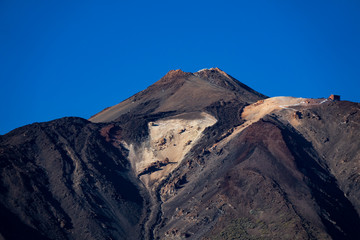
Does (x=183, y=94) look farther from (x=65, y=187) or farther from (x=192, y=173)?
(x=65, y=187)

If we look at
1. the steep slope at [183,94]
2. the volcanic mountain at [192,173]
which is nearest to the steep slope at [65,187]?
the volcanic mountain at [192,173]

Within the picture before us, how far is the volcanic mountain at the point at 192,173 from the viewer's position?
70.4 metres

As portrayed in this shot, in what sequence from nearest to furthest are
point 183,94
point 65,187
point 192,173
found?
point 65,187, point 192,173, point 183,94

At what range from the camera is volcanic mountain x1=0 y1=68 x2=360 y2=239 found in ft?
231

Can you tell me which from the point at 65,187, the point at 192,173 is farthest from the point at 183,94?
the point at 65,187

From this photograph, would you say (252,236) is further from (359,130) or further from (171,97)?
(171,97)

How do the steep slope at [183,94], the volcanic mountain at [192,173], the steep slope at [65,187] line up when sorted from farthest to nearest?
the steep slope at [183,94]
the steep slope at [65,187]
the volcanic mountain at [192,173]

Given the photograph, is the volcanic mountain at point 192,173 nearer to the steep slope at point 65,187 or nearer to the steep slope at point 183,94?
the steep slope at point 65,187

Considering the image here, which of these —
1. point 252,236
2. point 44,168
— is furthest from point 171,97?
point 252,236

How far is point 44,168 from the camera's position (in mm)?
86875

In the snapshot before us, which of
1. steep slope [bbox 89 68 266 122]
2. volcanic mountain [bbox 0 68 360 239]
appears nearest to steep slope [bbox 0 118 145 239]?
volcanic mountain [bbox 0 68 360 239]

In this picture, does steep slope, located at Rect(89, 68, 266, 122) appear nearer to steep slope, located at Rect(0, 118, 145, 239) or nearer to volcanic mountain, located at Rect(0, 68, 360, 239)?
volcanic mountain, located at Rect(0, 68, 360, 239)

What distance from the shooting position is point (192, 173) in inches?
3401

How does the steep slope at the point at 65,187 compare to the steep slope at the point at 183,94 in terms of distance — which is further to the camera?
the steep slope at the point at 183,94
